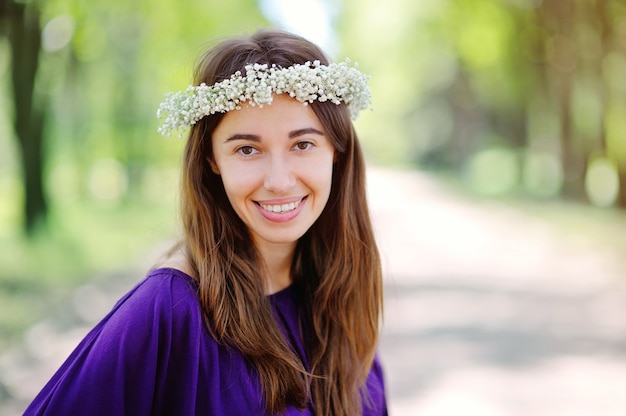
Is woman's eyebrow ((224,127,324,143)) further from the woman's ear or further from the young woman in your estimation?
the woman's ear

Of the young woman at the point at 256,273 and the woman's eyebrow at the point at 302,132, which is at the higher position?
the woman's eyebrow at the point at 302,132

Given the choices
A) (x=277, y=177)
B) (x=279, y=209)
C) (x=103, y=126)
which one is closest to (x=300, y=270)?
(x=279, y=209)

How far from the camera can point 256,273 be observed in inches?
96.1

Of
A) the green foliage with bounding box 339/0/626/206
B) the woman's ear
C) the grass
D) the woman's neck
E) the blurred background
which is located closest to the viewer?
the woman's ear

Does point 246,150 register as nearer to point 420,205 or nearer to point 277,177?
point 277,177

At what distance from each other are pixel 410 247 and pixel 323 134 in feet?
41.2

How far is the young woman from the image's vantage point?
6.50 ft

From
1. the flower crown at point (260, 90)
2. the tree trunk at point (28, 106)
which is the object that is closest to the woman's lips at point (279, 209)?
the flower crown at point (260, 90)

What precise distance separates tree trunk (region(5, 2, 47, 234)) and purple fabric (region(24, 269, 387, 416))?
11618mm

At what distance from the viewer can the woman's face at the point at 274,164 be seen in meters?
2.26

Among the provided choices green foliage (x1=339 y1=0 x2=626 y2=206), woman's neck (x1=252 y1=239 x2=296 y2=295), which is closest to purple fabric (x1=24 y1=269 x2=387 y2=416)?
woman's neck (x1=252 y1=239 x2=296 y2=295)

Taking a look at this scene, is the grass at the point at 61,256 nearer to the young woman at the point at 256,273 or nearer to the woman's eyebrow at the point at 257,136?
the young woman at the point at 256,273

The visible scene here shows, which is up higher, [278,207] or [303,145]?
[303,145]

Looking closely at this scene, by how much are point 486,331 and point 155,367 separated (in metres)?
6.66
